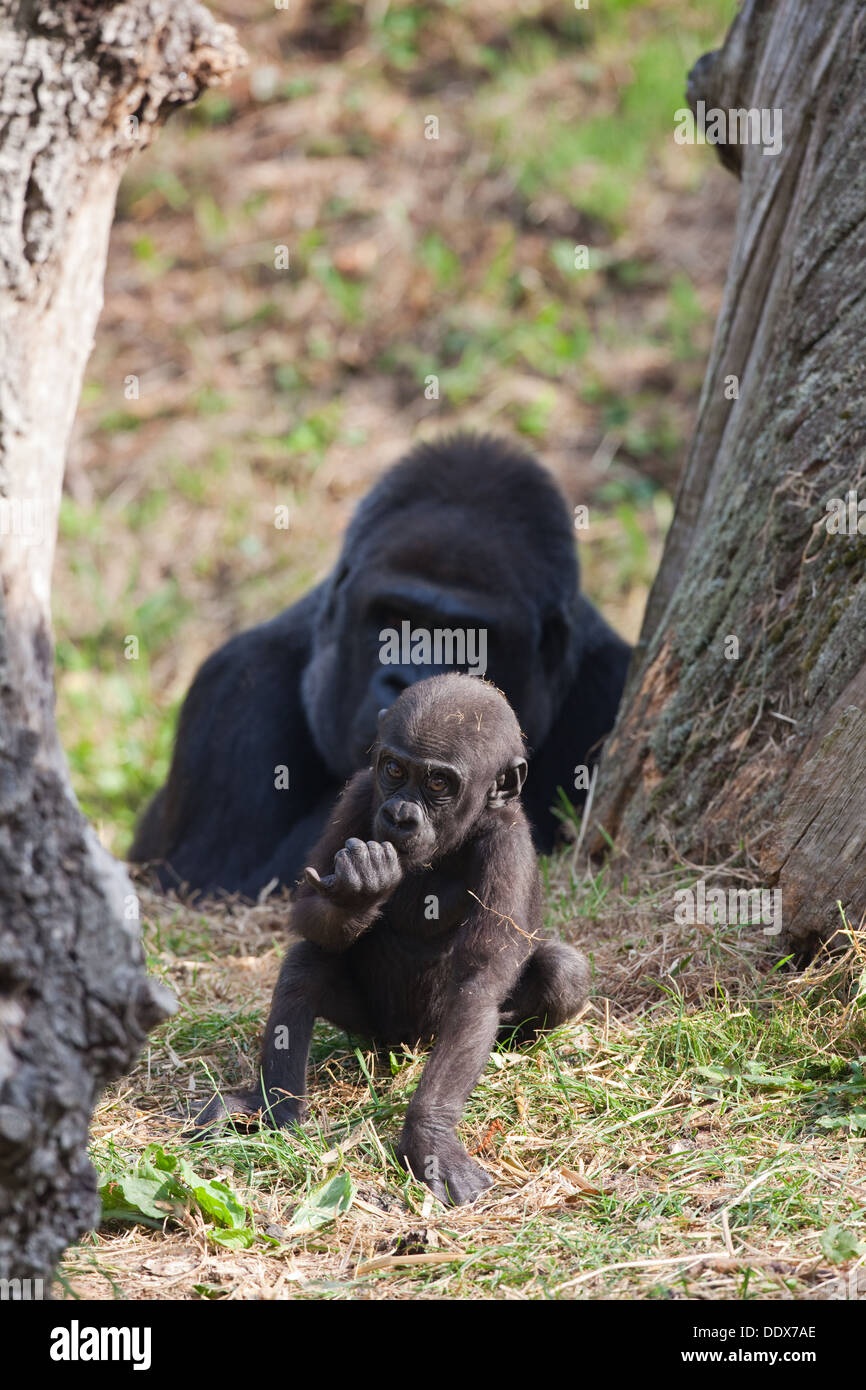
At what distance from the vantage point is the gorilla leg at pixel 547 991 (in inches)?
145

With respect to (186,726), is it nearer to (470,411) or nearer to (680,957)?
(680,957)

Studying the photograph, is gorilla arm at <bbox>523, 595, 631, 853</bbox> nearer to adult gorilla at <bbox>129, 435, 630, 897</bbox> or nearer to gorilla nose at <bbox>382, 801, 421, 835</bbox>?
adult gorilla at <bbox>129, 435, 630, 897</bbox>

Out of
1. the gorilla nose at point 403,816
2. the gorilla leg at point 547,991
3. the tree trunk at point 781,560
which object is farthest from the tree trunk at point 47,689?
the tree trunk at point 781,560

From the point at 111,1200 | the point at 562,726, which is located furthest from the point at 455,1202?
the point at 562,726

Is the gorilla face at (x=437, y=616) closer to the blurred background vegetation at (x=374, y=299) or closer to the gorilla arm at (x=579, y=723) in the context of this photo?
the gorilla arm at (x=579, y=723)

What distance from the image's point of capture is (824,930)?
388cm

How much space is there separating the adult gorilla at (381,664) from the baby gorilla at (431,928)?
198cm

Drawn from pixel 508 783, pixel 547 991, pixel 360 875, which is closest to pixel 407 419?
pixel 508 783

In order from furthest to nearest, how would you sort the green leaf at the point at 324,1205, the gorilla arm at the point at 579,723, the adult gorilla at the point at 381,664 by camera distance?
the gorilla arm at the point at 579,723
the adult gorilla at the point at 381,664
the green leaf at the point at 324,1205

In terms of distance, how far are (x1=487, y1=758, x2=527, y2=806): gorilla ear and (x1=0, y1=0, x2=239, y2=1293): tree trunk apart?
117 centimetres

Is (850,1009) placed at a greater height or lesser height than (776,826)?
lesser

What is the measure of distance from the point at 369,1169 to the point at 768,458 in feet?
8.69

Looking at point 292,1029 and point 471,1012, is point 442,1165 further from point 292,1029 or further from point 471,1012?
point 292,1029

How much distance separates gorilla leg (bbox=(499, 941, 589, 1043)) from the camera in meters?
3.69
